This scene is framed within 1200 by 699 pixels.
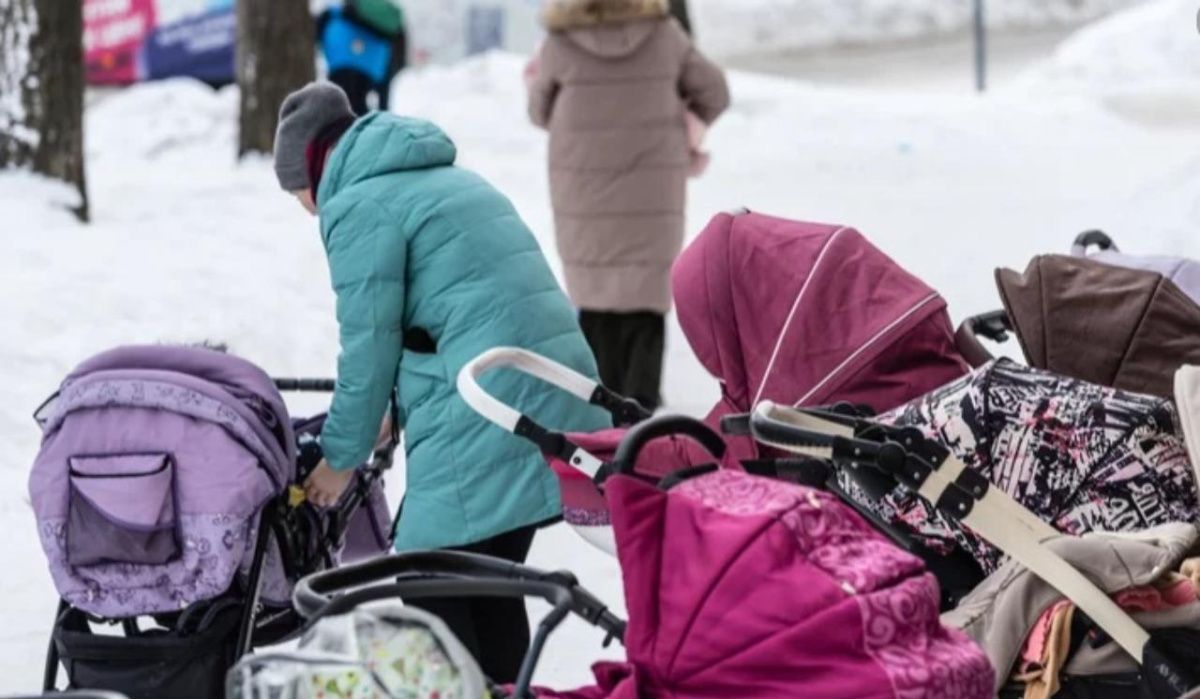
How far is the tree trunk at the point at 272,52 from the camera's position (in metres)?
14.0

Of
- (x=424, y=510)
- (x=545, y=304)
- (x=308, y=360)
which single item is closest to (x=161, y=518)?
(x=424, y=510)

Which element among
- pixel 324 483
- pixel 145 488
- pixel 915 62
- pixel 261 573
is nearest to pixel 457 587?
pixel 145 488

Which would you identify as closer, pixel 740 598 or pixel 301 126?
pixel 740 598

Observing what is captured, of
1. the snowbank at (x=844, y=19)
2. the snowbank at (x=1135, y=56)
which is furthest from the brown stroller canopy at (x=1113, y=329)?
the snowbank at (x=844, y=19)

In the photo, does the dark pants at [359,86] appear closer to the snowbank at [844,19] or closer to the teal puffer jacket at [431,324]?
the teal puffer jacket at [431,324]

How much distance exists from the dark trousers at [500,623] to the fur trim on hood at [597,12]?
374 centimetres

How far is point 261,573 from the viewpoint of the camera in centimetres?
462

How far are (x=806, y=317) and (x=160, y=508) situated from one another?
1.31 meters

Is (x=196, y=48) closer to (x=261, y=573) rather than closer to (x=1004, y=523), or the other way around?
(x=261, y=573)

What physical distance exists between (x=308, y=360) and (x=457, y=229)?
4448mm

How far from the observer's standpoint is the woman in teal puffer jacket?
4.71m

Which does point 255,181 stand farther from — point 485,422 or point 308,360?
point 485,422

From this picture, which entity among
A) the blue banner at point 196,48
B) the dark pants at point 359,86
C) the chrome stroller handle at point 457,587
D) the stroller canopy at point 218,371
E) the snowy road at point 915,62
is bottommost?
the snowy road at point 915,62

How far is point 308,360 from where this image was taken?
9.12 m
